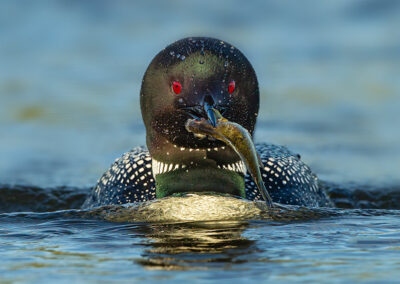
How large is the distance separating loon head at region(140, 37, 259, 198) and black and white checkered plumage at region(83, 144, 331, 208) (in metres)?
0.60

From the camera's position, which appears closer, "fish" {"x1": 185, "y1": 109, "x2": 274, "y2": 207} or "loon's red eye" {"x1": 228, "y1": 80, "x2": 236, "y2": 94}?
"fish" {"x1": 185, "y1": 109, "x2": 274, "y2": 207}

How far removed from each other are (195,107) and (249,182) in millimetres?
1328

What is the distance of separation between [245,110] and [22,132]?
5921mm

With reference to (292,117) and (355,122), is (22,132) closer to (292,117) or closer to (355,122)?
(292,117)

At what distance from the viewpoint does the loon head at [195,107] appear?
6258 millimetres

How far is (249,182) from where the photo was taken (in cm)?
738

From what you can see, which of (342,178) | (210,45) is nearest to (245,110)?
(210,45)

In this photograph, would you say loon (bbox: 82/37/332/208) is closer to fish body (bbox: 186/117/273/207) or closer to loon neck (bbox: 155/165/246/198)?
loon neck (bbox: 155/165/246/198)

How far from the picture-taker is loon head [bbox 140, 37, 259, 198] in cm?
626

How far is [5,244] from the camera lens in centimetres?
565

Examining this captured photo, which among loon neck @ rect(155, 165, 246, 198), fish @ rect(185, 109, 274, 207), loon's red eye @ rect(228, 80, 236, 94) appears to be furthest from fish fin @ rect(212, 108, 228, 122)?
loon neck @ rect(155, 165, 246, 198)

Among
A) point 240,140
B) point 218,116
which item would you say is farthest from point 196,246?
point 218,116

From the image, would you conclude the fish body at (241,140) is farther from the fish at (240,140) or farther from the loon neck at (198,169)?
the loon neck at (198,169)

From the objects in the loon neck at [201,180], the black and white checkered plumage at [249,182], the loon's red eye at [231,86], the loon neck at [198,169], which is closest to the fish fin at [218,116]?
the loon's red eye at [231,86]
